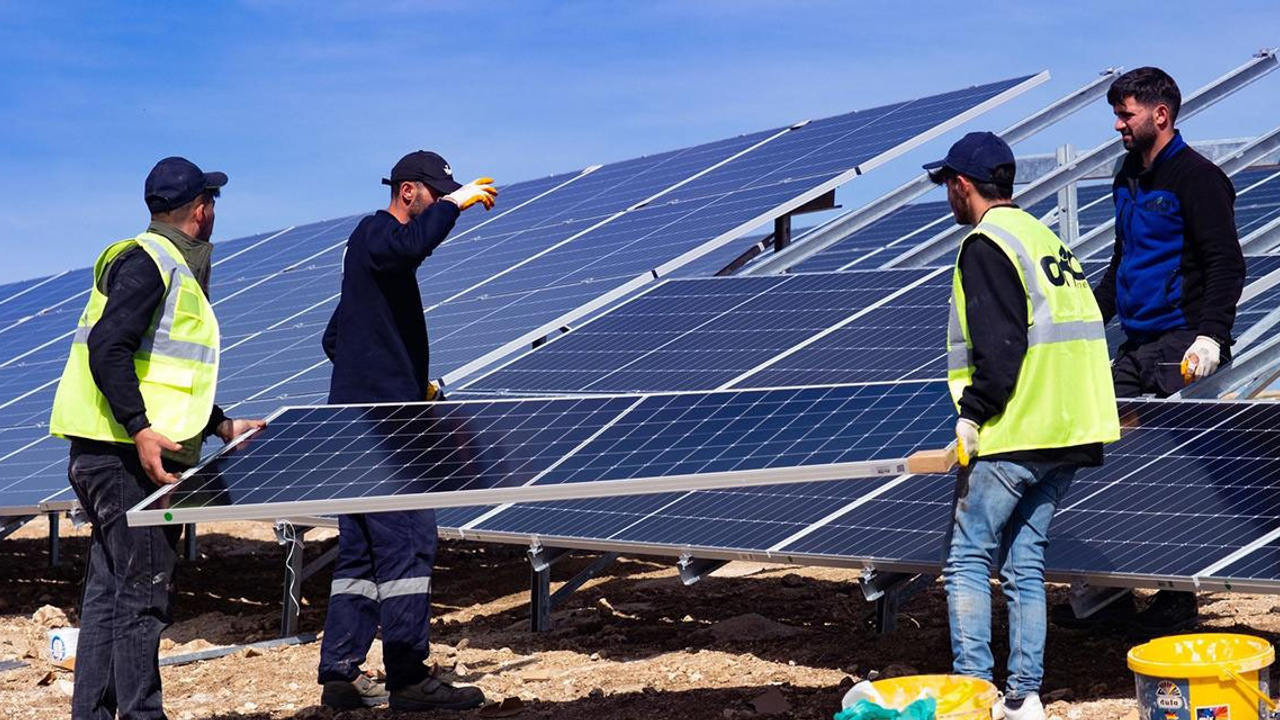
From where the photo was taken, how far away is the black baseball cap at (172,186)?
6.86 m

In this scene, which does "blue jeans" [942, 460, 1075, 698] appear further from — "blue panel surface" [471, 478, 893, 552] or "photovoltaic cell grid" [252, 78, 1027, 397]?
"photovoltaic cell grid" [252, 78, 1027, 397]

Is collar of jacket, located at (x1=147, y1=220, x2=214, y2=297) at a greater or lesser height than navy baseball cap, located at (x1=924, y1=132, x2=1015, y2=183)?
greater

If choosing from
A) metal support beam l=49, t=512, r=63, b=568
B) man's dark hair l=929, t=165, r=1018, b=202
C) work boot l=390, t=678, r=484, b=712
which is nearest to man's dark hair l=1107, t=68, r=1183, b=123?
man's dark hair l=929, t=165, r=1018, b=202

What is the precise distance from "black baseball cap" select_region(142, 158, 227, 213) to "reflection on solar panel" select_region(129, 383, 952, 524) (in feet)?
3.17

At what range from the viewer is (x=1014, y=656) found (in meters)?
6.27

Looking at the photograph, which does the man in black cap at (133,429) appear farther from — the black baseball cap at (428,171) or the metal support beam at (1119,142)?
the metal support beam at (1119,142)

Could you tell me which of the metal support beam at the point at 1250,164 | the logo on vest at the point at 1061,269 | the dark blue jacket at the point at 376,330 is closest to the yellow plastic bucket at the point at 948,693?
the logo on vest at the point at 1061,269

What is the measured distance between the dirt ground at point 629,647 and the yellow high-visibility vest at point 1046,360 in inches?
47.6

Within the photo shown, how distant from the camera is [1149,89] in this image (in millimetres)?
7746

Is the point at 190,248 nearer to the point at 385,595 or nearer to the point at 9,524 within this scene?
the point at 385,595

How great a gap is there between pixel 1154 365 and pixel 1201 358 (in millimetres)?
564

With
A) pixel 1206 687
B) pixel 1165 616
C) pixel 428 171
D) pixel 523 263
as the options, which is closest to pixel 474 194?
pixel 428 171

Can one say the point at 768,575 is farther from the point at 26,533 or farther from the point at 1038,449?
the point at 26,533

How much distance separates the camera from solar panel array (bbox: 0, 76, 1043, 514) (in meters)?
12.0
